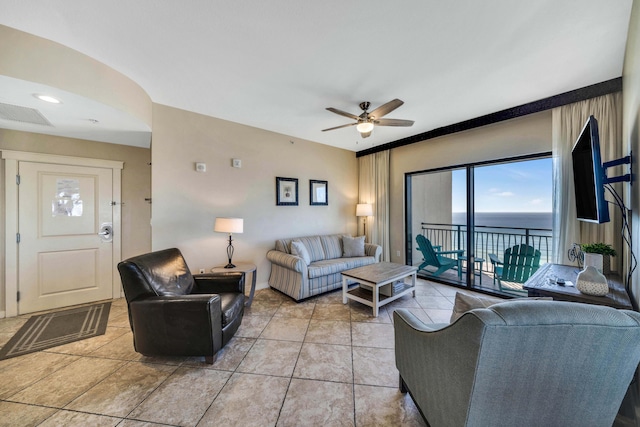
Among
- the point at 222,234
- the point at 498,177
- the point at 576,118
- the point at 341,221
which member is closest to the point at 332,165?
the point at 341,221

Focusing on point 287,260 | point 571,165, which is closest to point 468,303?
point 287,260

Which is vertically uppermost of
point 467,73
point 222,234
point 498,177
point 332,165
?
point 467,73

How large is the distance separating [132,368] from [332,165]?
423 centimetres

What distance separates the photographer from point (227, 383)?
70.4 inches

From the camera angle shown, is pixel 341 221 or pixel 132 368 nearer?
pixel 132 368

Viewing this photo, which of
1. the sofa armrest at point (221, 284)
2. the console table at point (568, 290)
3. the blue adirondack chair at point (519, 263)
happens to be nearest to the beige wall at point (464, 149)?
the blue adirondack chair at point (519, 263)

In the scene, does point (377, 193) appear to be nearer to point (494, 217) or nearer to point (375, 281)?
point (494, 217)

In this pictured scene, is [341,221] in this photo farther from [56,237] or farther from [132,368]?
[56,237]

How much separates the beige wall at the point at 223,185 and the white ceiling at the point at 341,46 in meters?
0.50

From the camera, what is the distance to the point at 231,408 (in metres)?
1.56

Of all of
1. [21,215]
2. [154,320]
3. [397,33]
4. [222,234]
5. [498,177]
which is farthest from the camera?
[498,177]

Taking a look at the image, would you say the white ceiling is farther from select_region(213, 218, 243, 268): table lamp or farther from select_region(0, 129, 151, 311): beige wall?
select_region(213, 218, 243, 268): table lamp

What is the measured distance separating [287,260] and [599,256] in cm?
327

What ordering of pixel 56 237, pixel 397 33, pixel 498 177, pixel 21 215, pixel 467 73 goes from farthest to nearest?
pixel 498 177, pixel 56 237, pixel 21 215, pixel 467 73, pixel 397 33
